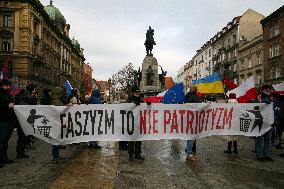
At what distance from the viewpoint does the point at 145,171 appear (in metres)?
7.67

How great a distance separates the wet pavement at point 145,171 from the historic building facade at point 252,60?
47.2 meters

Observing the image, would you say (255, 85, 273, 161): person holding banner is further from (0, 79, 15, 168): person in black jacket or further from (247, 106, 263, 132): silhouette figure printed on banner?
(0, 79, 15, 168): person in black jacket

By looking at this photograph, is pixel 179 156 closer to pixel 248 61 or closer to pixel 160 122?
pixel 160 122

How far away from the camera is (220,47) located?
7800cm

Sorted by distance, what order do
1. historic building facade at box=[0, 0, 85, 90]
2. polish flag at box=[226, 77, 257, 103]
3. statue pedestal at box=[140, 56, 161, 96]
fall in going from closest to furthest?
polish flag at box=[226, 77, 257, 103], statue pedestal at box=[140, 56, 161, 96], historic building facade at box=[0, 0, 85, 90]

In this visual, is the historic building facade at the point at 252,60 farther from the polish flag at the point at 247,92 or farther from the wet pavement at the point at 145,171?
the wet pavement at the point at 145,171

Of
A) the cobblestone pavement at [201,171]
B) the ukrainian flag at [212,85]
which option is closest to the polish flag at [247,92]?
the cobblestone pavement at [201,171]

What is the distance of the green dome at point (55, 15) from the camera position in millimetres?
73531

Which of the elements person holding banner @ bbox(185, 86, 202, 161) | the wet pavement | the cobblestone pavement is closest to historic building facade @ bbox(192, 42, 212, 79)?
the cobblestone pavement

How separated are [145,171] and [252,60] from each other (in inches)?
2140

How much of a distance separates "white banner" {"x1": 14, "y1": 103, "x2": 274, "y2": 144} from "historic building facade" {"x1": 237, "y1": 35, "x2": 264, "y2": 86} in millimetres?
47400

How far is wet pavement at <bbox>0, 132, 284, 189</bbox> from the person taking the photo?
6.59 m

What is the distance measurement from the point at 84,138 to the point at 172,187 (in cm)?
328

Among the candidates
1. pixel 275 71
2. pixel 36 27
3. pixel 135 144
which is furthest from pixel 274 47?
pixel 135 144
